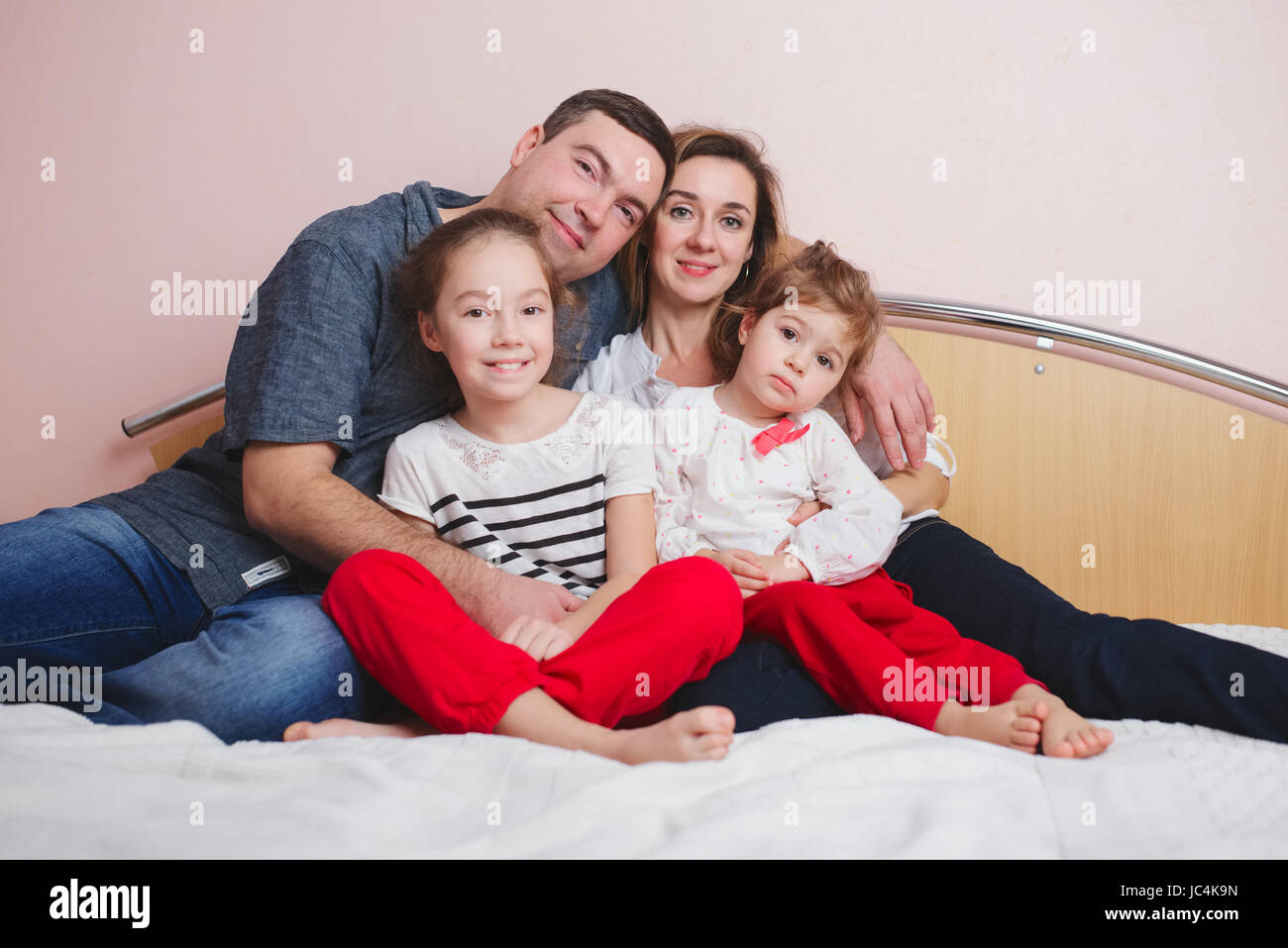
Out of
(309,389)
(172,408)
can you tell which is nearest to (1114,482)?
(309,389)

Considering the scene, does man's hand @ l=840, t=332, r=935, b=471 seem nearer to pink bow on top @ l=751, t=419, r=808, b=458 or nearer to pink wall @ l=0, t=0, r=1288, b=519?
pink bow on top @ l=751, t=419, r=808, b=458

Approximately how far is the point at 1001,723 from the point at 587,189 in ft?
3.58

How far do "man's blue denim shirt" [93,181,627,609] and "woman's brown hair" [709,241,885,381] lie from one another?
35 cm

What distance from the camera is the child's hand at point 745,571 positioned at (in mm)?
1325

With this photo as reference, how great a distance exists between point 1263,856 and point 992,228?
1.56 metres

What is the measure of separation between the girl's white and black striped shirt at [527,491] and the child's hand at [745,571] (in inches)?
6.8

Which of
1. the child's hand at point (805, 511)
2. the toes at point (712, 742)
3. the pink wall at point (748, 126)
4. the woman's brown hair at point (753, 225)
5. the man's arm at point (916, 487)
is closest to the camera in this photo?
the toes at point (712, 742)

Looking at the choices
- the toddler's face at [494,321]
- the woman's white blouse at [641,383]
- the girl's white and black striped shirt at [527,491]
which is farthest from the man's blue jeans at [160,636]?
the woman's white blouse at [641,383]

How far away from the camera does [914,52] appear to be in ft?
6.54

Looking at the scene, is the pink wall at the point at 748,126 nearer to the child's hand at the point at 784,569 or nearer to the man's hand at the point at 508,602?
the child's hand at the point at 784,569
